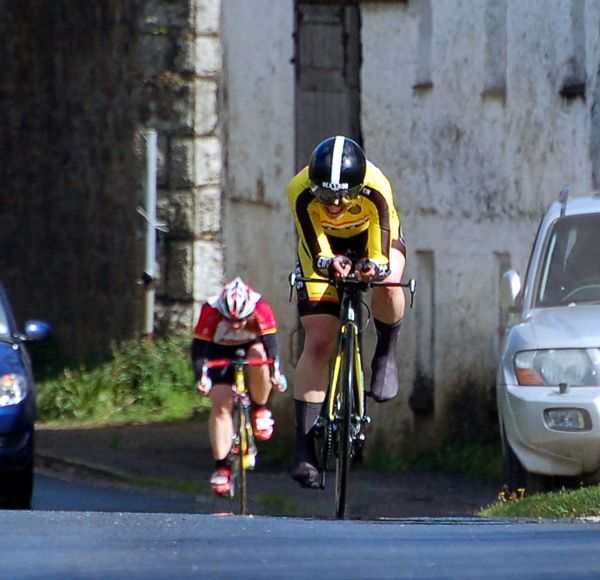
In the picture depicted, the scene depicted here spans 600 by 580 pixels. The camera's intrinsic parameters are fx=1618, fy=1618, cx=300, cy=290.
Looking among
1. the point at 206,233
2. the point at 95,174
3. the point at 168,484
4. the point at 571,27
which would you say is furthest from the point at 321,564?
the point at 95,174

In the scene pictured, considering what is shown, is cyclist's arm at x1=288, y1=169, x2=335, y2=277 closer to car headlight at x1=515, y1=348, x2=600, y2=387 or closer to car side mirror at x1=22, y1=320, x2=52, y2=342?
car headlight at x1=515, y1=348, x2=600, y2=387

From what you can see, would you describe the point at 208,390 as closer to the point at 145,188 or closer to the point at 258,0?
the point at 258,0

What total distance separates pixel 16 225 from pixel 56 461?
8989mm

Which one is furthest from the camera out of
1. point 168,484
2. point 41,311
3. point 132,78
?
point 41,311

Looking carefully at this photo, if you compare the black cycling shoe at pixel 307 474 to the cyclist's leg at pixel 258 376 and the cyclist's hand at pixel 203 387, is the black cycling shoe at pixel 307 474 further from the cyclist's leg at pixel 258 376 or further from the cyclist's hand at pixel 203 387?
the cyclist's leg at pixel 258 376

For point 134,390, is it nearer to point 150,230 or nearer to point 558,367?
point 150,230

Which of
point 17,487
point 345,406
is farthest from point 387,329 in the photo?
point 17,487

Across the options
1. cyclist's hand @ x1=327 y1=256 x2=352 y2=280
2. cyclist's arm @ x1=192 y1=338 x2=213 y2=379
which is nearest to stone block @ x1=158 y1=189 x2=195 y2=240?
cyclist's arm @ x1=192 y1=338 x2=213 y2=379

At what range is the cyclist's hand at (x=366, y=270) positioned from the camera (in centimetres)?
762

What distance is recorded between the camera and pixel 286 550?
491 cm

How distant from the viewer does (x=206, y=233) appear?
55.8 feet

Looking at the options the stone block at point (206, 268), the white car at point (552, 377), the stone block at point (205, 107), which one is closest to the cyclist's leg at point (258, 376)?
the white car at point (552, 377)

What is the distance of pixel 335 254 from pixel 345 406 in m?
0.83

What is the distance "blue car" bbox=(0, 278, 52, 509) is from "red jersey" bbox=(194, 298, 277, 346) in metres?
1.12
